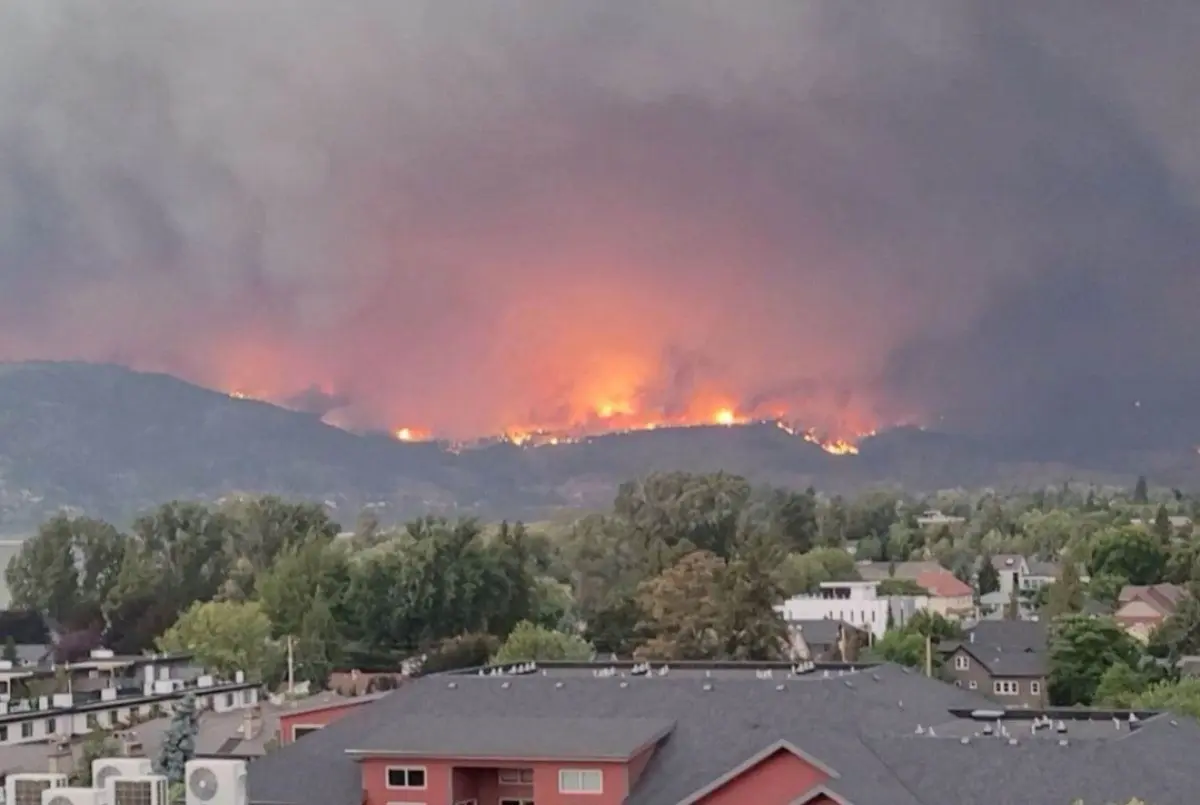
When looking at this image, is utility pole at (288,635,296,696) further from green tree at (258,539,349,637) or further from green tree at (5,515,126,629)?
green tree at (5,515,126,629)

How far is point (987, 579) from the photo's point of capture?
119m

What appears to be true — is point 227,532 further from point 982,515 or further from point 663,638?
point 982,515

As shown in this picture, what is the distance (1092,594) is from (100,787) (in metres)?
81.7

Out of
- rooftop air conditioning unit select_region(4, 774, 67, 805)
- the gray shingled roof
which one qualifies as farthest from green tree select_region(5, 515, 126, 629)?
rooftop air conditioning unit select_region(4, 774, 67, 805)

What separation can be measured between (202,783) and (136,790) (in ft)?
2.99

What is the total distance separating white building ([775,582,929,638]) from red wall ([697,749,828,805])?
62.2m

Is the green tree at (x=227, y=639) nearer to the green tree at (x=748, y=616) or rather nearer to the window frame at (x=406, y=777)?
the green tree at (x=748, y=616)

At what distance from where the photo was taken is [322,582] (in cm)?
7050

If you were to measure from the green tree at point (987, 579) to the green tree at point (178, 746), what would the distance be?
89346 millimetres

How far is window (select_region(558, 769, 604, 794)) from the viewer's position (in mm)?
27547

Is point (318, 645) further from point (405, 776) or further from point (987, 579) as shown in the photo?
point (987, 579)

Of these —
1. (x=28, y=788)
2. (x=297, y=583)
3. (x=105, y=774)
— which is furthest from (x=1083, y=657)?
(x=105, y=774)

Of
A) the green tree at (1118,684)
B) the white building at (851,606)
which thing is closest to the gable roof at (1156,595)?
the white building at (851,606)

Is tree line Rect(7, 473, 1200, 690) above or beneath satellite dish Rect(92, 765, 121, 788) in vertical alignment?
above
